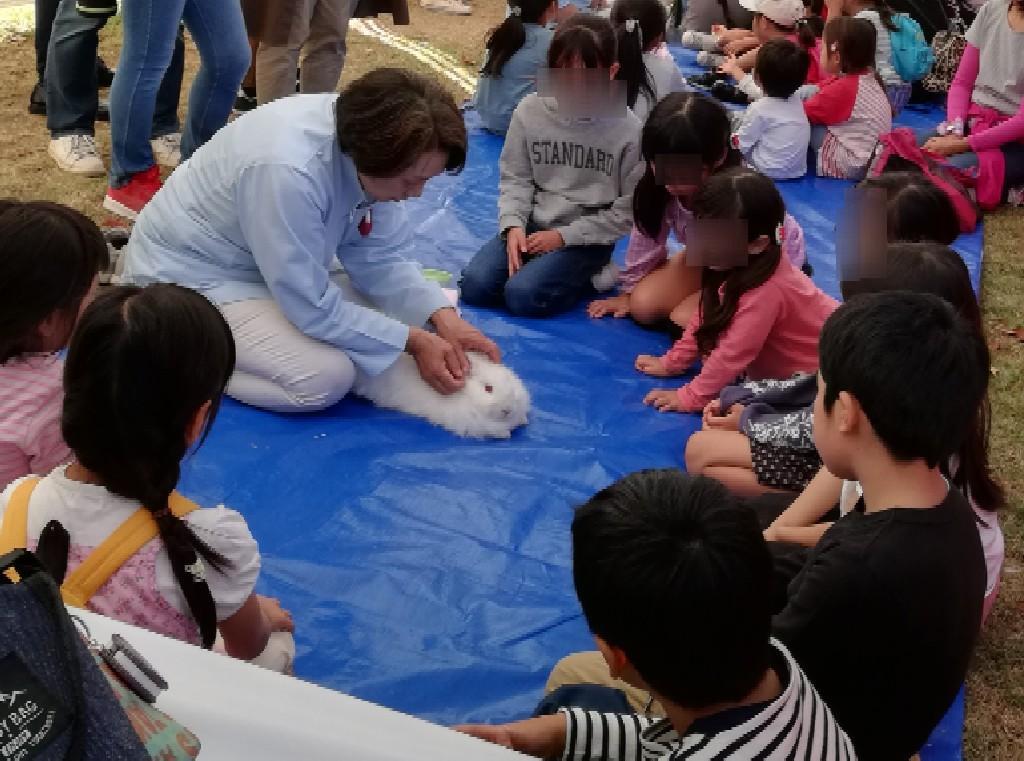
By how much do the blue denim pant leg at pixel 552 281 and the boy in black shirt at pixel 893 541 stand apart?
1.84 m

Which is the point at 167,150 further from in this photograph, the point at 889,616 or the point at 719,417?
the point at 889,616

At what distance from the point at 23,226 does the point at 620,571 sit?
4.47 ft

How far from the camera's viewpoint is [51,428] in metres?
2.08

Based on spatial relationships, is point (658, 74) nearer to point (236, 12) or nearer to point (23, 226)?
point (236, 12)

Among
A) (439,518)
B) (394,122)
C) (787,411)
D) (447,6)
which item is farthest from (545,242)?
(447,6)

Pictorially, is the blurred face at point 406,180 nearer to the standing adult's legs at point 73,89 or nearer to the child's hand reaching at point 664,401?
the child's hand reaching at point 664,401

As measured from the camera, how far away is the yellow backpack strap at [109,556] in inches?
60.9

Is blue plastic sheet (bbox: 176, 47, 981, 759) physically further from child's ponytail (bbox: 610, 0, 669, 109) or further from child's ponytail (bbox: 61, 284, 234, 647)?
child's ponytail (bbox: 610, 0, 669, 109)

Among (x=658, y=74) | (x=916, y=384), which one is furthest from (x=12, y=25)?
(x=916, y=384)

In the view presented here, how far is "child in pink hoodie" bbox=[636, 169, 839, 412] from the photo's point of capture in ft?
9.71

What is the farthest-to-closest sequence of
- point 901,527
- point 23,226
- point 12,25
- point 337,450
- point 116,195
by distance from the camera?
point 12,25 → point 116,195 → point 337,450 → point 23,226 → point 901,527

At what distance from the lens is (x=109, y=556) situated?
1.55 meters

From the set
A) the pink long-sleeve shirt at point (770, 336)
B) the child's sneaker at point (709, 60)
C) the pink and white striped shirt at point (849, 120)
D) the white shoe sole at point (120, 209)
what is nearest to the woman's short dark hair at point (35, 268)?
the pink long-sleeve shirt at point (770, 336)

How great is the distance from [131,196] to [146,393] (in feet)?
8.71
